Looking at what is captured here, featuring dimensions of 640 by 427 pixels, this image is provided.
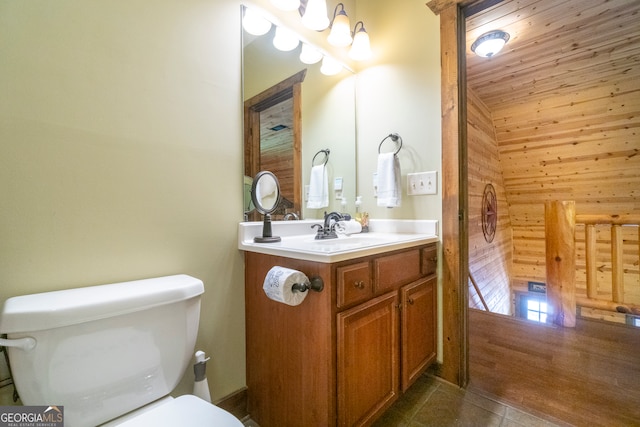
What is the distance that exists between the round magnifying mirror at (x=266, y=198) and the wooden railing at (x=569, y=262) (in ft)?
7.83

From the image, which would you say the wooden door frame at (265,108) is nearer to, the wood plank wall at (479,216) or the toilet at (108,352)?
the toilet at (108,352)

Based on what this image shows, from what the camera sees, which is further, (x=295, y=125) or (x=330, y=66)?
(x=330, y=66)

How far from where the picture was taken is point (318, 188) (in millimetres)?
1756

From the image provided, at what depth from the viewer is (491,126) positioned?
350 cm

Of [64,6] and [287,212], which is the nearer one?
[64,6]

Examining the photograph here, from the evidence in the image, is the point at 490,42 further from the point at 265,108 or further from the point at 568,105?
the point at 265,108

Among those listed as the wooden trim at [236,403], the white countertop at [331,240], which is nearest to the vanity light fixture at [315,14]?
the white countertop at [331,240]

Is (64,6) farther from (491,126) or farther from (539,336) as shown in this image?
(491,126)

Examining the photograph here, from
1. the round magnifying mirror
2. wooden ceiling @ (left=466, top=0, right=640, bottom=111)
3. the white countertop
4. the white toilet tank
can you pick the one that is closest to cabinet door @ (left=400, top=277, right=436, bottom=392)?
the white countertop

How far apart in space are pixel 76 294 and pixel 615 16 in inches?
143

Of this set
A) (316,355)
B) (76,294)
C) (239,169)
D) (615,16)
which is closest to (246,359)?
(316,355)

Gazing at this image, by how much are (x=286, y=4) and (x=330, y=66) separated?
500 millimetres

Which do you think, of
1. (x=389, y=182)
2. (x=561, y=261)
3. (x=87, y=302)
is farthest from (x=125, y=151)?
(x=561, y=261)

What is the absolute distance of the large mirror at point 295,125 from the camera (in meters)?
1.35
